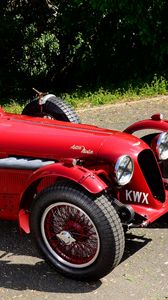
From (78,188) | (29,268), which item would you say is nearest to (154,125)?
(78,188)

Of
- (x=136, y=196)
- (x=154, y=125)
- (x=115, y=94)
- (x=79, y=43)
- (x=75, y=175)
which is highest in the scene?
(x=79, y=43)

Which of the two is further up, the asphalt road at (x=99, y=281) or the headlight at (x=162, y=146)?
the headlight at (x=162, y=146)

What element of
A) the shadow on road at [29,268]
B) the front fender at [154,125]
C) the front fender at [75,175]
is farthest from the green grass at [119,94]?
the front fender at [75,175]

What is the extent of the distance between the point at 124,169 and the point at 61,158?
585 mm

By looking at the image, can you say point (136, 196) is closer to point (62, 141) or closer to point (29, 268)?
point (62, 141)

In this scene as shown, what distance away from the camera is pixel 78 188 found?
4.77 metres

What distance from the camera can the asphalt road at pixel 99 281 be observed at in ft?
15.8

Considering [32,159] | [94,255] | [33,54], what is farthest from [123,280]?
[33,54]

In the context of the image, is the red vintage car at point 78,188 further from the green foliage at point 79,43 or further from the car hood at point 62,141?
the green foliage at point 79,43

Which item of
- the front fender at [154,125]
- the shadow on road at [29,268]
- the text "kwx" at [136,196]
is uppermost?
the front fender at [154,125]

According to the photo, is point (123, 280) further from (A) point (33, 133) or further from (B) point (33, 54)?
(B) point (33, 54)

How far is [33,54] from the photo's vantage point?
1315 cm

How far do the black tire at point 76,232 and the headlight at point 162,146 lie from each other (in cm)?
117

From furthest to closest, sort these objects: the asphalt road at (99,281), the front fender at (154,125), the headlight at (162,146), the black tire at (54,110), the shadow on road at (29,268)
→ the black tire at (54,110)
the front fender at (154,125)
the headlight at (162,146)
the shadow on road at (29,268)
the asphalt road at (99,281)
